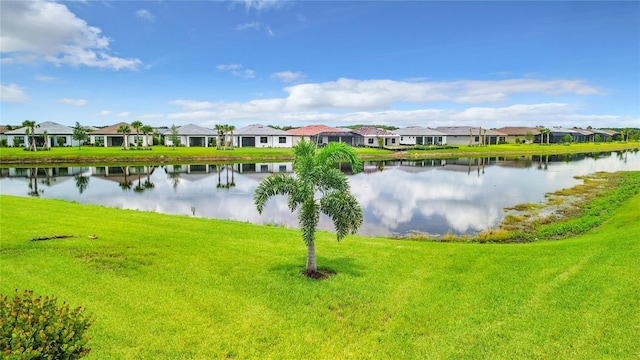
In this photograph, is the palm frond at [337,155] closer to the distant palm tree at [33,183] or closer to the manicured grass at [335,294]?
the manicured grass at [335,294]

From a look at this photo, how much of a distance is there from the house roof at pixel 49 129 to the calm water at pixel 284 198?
40.8m

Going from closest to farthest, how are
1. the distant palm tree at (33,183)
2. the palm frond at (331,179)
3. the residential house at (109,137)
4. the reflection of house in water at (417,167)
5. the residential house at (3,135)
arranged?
1. the palm frond at (331,179)
2. the distant palm tree at (33,183)
3. the reflection of house in water at (417,167)
4. the residential house at (3,135)
5. the residential house at (109,137)

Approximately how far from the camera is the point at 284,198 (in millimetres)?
32469

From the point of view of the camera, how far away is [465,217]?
87.1 feet

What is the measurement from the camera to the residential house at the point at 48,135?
86062mm

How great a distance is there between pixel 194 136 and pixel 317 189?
9014cm

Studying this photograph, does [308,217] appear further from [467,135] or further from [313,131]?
[467,135]

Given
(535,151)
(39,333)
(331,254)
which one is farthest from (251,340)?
(535,151)

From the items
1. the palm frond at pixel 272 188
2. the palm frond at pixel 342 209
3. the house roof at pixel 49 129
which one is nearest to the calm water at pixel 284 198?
the palm frond at pixel 342 209

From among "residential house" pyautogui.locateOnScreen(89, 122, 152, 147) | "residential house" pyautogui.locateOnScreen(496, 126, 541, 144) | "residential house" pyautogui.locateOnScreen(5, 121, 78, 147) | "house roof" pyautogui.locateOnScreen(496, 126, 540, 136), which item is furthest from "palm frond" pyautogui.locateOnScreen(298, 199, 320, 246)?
"house roof" pyautogui.locateOnScreen(496, 126, 540, 136)

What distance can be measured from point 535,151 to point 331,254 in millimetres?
98942

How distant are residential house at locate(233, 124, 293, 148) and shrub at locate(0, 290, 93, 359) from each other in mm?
90155

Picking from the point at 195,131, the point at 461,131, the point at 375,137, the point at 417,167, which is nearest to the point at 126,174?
the point at 417,167

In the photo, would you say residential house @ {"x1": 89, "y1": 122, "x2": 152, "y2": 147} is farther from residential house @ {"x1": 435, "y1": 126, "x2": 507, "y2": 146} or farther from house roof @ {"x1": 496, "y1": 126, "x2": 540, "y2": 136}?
house roof @ {"x1": 496, "y1": 126, "x2": 540, "y2": 136}
